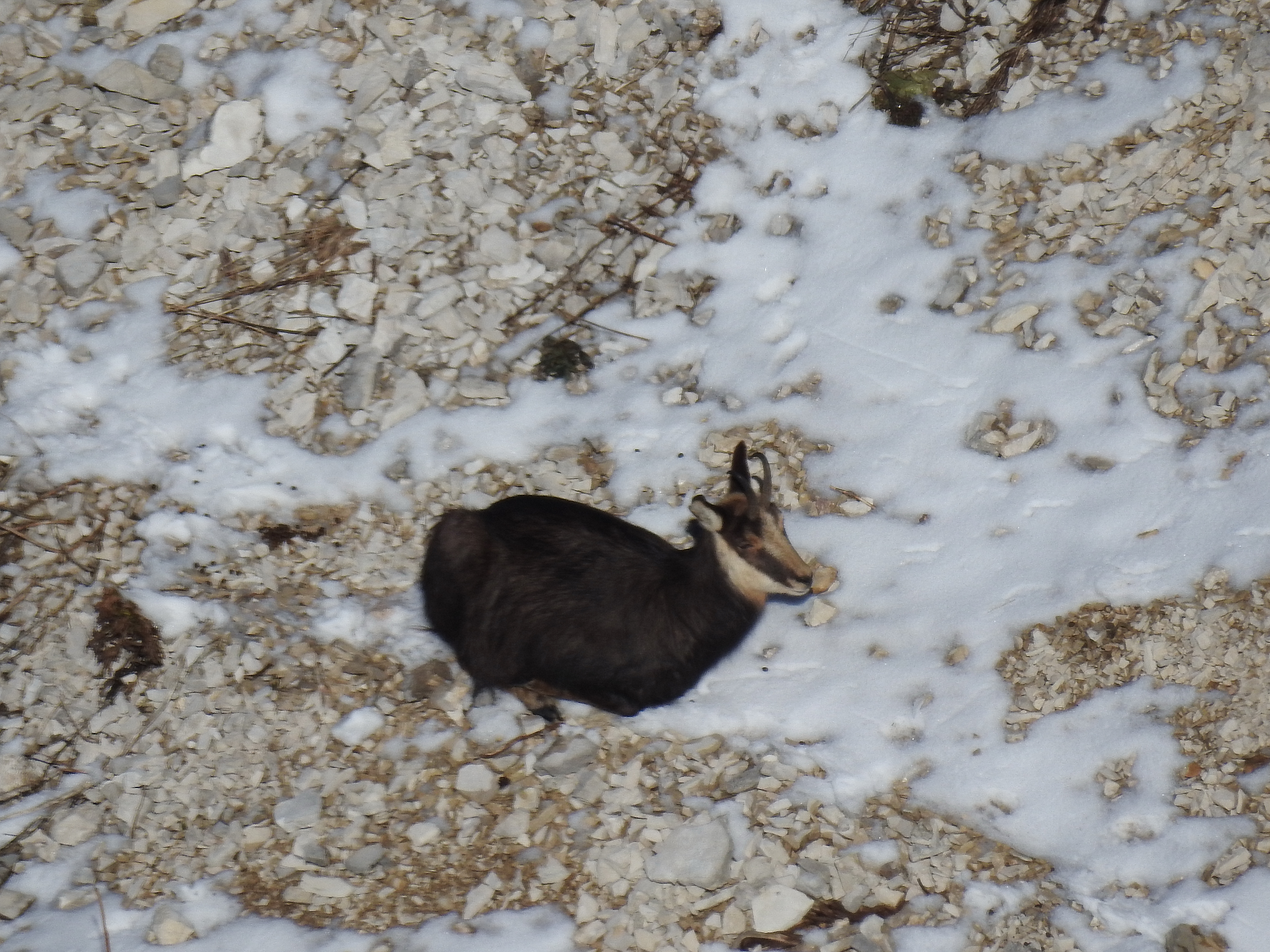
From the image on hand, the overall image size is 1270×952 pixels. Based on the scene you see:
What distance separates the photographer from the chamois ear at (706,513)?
4.82m

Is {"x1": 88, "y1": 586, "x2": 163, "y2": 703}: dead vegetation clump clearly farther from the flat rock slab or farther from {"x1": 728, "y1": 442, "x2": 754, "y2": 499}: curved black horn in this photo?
{"x1": 728, "y1": 442, "x2": 754, "y2": 499}: curved black horn

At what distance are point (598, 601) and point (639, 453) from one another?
998mm

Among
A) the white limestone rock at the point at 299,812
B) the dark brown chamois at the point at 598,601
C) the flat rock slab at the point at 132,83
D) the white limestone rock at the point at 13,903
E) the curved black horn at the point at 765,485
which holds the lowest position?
the white limestone rock at the point at 13,903

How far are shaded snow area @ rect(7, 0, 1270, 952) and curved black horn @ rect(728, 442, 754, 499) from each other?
0.76 meters

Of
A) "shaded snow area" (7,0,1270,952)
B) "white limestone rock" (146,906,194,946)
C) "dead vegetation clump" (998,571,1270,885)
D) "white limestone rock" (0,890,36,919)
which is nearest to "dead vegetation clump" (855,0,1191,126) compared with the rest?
"shaded snow area" (7,0,1270,952)

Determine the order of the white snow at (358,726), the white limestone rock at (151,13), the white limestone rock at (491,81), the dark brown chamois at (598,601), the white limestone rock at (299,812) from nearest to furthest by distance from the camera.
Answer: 1. the dark brown chamois at (598,601)
2. the white limestone rock at (299,812)
3. the white snow at (358,726)
4. the white limestone rock at (491,81)
5. the white limestone rock at (151,13)

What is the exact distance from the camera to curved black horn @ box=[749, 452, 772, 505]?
16.0 ft

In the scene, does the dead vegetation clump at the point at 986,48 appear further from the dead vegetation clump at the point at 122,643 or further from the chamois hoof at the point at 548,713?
the dead vegetation clump at the point at 122,643

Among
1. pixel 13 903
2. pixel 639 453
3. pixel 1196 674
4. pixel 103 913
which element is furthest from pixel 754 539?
pixel 13 903

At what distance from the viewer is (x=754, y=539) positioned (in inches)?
199

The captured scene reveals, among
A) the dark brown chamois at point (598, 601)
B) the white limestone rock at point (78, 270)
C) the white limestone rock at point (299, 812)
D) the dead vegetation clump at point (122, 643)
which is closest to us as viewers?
the dark brown chamois at point (598, 601)

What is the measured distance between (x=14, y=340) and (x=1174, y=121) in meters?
6.48

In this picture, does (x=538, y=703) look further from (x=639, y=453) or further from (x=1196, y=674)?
(x=1196, y=674)

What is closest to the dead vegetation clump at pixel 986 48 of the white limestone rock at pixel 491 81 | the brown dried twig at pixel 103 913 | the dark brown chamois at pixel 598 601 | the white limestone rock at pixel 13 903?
the white limestone rock at pixel 491 81
